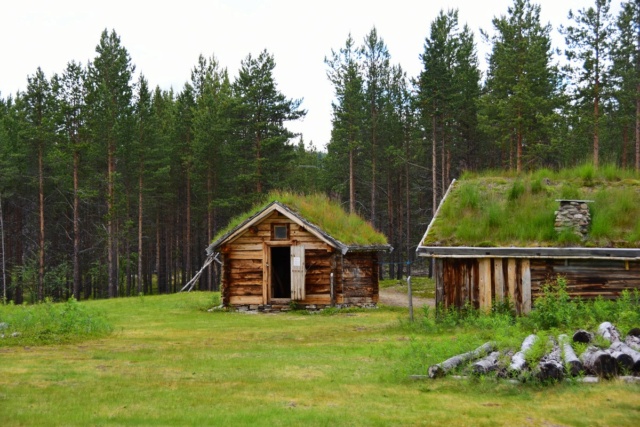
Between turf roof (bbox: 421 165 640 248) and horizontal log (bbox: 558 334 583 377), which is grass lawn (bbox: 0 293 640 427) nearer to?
horizontal log (bbox: 558 334 583 377)

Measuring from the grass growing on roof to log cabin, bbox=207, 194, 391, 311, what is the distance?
60mm

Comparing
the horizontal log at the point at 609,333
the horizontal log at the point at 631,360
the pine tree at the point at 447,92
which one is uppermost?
the pine tree at the point at 447,92

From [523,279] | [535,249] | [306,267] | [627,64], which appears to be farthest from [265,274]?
[627,64]

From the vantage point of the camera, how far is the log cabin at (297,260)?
2527 centimetres

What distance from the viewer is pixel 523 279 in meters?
18.4

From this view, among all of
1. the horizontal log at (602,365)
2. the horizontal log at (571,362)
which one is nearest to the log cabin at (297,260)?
the horizontal log at (571,362)

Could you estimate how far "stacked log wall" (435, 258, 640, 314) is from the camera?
58.9 feet

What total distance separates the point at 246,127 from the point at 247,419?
4055 centimetres

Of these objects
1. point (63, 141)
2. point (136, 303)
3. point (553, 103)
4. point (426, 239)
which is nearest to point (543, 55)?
point (553, 103)

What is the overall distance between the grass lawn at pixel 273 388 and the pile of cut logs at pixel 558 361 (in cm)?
27

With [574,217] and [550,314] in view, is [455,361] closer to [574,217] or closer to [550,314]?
[550,314]

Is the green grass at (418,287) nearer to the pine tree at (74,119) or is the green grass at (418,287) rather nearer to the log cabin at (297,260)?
the log cabin at (297,260)

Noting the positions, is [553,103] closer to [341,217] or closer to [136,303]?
[341,217]

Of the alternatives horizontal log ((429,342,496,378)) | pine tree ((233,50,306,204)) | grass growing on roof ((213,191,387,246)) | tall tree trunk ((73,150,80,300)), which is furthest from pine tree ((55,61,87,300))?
horizontal log ((429,342,496,378))
